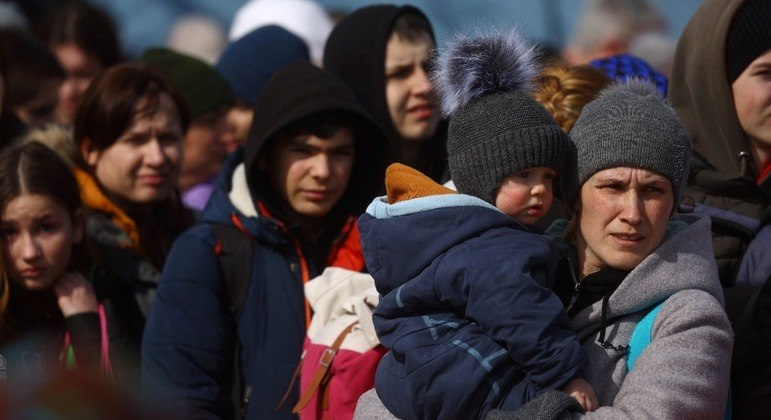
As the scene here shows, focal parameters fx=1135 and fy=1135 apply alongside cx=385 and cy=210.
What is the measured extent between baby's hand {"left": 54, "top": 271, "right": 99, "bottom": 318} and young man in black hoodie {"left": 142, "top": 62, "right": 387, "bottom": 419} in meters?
0.47

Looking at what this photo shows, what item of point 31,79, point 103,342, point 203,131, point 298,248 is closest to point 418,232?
point 298,248

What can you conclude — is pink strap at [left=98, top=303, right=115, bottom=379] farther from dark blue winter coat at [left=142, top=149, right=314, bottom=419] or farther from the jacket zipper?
the jacket zipper

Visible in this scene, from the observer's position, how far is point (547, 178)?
2.99 metres

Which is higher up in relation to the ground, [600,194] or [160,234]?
[600,194]

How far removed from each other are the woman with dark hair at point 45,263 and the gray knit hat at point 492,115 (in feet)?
6.35

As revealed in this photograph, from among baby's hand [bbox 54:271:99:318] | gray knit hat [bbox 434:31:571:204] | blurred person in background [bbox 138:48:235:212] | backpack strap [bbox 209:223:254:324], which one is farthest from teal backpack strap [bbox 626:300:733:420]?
blurred person in background [bbox 138:48:235:212]

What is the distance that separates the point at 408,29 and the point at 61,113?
10.2 ft

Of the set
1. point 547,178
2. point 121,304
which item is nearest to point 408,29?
point 121,304

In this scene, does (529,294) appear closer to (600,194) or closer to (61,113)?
(600,194)

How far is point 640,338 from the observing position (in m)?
2.81

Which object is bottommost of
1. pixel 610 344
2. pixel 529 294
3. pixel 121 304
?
pixel 121 304

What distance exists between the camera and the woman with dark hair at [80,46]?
24.9 feet

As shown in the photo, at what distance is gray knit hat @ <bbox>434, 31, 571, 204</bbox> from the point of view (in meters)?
2.92

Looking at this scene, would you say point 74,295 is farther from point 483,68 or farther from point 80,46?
point 80,46
